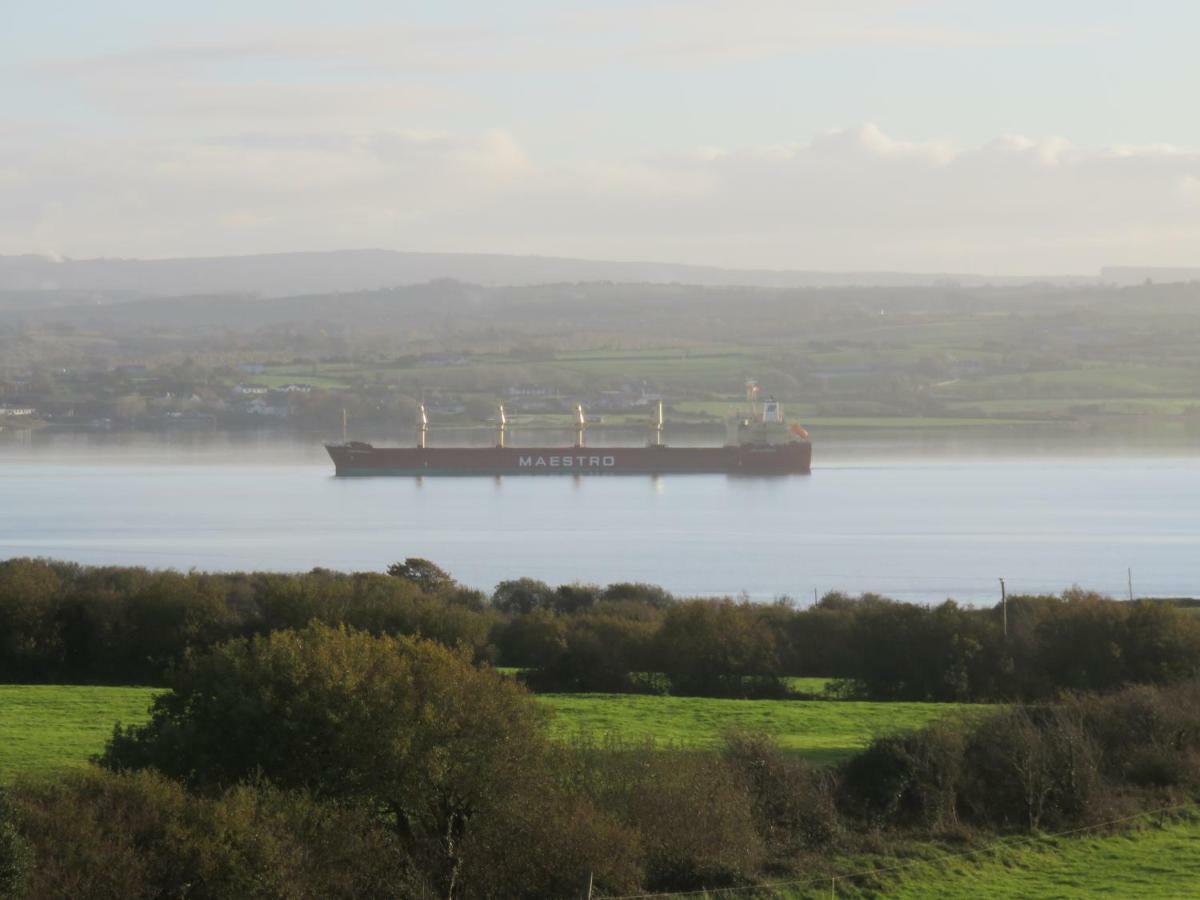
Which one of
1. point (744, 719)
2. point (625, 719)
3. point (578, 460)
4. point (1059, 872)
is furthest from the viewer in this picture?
point (578, 460)

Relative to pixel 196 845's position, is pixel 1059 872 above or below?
below

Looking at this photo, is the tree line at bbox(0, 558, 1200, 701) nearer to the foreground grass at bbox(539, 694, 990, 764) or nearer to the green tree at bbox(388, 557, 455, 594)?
the foreground grass at bbox(539, 694, 990, 764)

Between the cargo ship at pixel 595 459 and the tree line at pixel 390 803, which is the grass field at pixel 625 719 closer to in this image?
the tree line at pixel 390 803

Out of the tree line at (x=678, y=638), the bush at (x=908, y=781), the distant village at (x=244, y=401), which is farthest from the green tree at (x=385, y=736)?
the distant village at (x=244, y=401)

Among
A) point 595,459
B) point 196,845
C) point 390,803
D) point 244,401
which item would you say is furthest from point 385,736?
point 244,401

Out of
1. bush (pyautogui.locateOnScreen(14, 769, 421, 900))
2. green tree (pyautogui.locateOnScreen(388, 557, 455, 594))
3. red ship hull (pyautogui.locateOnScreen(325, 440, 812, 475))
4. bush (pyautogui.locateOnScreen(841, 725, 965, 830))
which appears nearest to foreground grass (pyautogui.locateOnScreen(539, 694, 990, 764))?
bush (pyautogui.locateOnScreen(841, 725, 965, 830))

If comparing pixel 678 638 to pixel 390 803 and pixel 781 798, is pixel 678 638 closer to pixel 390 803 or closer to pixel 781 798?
pixel 781 798

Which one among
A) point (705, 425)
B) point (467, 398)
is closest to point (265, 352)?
point (467, 398)
